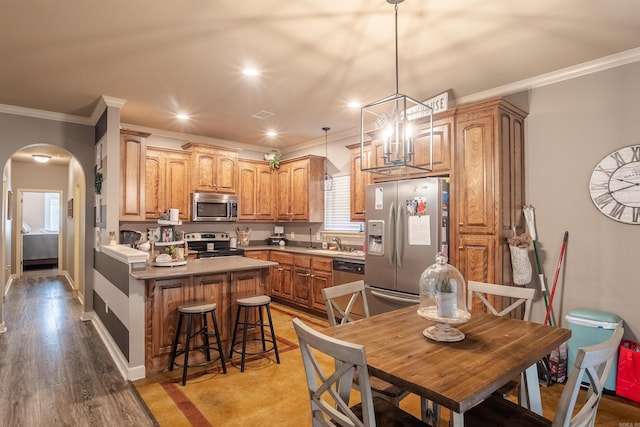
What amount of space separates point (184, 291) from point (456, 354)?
2.60 meters

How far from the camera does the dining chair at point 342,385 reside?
127 cm

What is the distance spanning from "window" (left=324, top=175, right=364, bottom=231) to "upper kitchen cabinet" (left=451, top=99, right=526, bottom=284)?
2.15 meters

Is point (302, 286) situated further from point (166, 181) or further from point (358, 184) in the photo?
point (166, 181)

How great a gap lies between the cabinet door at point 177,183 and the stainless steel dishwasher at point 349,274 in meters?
2.48

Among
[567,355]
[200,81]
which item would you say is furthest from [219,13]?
[567,355]

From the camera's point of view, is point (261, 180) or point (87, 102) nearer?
point (87, 102)

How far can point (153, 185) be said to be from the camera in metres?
5.10

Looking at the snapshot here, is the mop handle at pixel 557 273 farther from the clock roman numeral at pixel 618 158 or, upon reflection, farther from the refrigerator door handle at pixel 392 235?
the refrigerator door handle at pixel 392 235

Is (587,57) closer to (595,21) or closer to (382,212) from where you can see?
(595,21)

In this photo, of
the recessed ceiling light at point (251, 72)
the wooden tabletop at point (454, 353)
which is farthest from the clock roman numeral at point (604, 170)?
the recessed ceiling light at point (251, 72)

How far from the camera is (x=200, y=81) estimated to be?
11.5 ft

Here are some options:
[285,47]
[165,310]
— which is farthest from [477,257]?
[165,310]

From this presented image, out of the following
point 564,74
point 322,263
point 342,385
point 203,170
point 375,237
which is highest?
point 564,74

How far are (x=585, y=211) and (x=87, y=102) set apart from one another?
5.42 m
